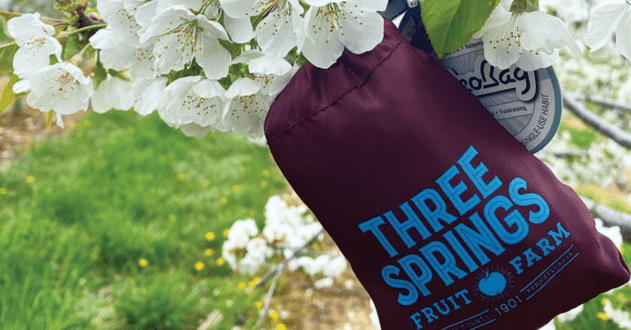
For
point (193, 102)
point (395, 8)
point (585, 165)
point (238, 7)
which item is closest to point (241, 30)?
point (238, 7)

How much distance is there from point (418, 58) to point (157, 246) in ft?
5.95

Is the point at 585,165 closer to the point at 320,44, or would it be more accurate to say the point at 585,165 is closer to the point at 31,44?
the point at 320,44

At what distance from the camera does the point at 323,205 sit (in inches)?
25.4

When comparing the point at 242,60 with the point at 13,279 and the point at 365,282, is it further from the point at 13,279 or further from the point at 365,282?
the point at 13,279

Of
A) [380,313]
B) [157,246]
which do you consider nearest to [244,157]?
[157,246]

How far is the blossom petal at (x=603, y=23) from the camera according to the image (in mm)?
511

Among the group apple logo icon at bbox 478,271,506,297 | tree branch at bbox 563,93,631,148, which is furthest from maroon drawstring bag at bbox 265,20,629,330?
tree branch at bbox 563,93,631,148

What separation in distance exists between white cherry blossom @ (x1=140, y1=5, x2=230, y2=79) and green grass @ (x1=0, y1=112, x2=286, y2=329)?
1.28 metres

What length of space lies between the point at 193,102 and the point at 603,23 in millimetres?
522

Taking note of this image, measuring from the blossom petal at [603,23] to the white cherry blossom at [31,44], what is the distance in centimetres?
71

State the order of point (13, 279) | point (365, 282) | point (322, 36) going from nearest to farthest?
point (322, 36) < point (365, 282) < point (13, 279)

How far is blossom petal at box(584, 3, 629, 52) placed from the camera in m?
0.51

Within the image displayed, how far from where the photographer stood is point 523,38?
1.84 feet

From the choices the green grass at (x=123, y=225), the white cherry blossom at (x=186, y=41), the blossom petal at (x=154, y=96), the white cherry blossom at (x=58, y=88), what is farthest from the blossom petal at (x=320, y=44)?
the green grass at (x=123, y=225)
